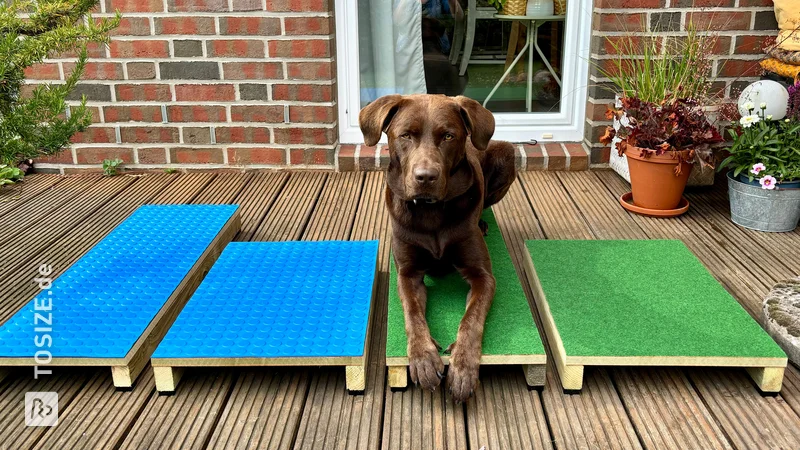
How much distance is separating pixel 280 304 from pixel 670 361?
4.56 feet

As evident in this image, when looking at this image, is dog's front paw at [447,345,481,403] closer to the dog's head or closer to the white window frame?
the dog's head

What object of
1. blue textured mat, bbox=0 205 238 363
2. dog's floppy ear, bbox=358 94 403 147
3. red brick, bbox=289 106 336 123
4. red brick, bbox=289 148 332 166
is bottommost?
blue textured mat, bbox=0 205 238 363

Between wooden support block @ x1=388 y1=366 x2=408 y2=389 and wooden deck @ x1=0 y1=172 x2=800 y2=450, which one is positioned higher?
wooden support block @ x1=388 y1=366 x2=408 y2=389

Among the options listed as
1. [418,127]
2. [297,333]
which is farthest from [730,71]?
[297,333]

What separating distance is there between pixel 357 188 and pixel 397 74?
3.14ft

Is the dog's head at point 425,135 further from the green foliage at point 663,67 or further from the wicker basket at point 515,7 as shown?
the wicker basket at point 515,7

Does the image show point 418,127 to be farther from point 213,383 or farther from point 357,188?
point 357,188

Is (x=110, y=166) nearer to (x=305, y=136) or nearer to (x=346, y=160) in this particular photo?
(x=305, y=136)

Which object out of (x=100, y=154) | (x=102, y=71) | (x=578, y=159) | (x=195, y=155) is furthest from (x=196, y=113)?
(x=578, y=159)

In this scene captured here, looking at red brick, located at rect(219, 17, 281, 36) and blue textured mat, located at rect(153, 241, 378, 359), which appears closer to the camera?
blue textured mat, located at rect(153, 241, 378, 359)

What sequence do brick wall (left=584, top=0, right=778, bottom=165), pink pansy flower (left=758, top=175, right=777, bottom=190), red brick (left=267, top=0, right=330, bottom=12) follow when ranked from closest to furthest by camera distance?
pink pansy flower (left=758, top=175, right=777, bottom=190) → brick wall (left=584, top=0, right=778, bottom=165) → red brick (left=267, top=0, right=330, bottom=12)

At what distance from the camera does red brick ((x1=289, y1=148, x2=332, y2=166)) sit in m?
4.52

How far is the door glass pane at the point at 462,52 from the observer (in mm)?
4504

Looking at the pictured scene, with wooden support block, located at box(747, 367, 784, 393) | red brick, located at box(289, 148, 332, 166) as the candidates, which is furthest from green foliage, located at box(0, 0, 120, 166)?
wooden support block, located at box(747, 367, 784, 393)
